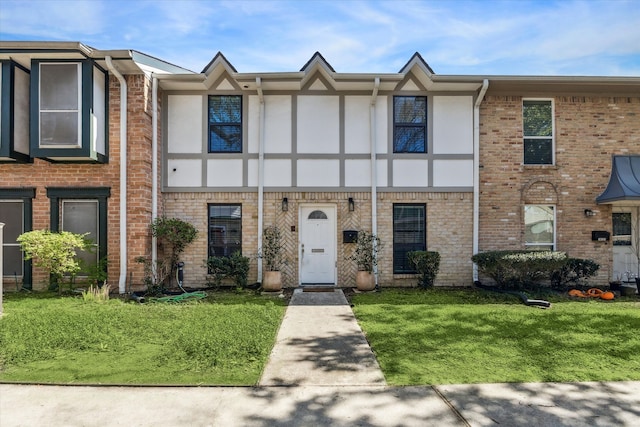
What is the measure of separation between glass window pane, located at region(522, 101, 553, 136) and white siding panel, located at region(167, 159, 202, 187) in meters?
9.27

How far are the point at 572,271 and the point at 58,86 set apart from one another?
13599mm

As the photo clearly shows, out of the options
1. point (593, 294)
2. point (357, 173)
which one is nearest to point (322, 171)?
point (357, 173)

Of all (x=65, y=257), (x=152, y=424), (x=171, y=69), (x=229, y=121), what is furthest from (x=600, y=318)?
(x=171, y=69)

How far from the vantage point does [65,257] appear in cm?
858

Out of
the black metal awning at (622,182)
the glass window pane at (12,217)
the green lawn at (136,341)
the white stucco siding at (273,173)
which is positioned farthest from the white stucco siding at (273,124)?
the black metal awning at (622,182)

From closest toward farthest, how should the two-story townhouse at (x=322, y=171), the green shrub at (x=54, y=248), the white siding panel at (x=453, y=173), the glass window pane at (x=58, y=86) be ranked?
the green shrub at (x=54, y=248) → the glass window pane at (x=58, y=86) → the two-story townhouse at (x=322, y=171) → the white siding panel at (x=453, y=173)

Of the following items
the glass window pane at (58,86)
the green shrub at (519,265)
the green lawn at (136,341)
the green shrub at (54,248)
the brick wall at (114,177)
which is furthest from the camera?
the brick wall at (114,177)

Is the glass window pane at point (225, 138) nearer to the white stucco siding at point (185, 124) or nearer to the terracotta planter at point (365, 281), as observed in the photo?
the white stucco siding at point (185, 124)

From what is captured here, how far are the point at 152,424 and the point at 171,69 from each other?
9.99m

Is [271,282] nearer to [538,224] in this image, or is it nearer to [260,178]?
[260,178]

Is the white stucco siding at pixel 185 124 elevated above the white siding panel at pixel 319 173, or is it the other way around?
the white stucco siding at pixel 185 124

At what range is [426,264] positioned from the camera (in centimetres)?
961

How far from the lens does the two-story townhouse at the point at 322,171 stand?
1013cm

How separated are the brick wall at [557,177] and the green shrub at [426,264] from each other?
64.2 inches
